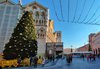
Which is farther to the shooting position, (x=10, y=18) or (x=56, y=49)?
(x=56, y=49)

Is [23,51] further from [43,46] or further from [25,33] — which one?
[43,46]

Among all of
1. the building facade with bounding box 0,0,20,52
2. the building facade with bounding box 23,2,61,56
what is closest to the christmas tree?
the building facade with bounding box 0,0,20,52

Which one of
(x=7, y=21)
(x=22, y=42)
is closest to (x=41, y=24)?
(x=7, y=21)

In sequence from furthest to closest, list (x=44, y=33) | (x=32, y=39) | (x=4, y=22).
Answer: (x=44, y=33)
(x=4, y=22)
(x=32, y=39)

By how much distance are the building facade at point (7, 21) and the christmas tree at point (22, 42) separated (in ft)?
56.1

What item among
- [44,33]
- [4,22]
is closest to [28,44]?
[4,22]

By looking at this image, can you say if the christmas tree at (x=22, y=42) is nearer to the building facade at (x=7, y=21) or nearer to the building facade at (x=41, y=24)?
the building facade at (x=7, y=21)

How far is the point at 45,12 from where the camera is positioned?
7412 cm

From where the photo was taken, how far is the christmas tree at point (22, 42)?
34.9 metres

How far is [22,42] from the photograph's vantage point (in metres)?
36.3

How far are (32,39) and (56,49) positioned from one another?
37.4m

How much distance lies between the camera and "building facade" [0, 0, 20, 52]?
180 ft

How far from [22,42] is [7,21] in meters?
24.3

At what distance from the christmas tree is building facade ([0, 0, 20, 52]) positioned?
1709 cm
